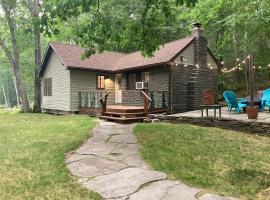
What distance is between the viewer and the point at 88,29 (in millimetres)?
9312

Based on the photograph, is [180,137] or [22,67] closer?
[180,137]

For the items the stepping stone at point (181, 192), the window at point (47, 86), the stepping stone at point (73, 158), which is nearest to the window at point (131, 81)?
the window at point (47, 86)

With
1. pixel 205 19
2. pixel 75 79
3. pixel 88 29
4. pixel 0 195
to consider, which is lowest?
pixel 0 195

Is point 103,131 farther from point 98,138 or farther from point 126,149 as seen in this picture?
point 126,149

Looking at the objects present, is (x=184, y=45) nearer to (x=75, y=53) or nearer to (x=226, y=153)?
(x=75, y=53)

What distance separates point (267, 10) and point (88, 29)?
6.66 metres

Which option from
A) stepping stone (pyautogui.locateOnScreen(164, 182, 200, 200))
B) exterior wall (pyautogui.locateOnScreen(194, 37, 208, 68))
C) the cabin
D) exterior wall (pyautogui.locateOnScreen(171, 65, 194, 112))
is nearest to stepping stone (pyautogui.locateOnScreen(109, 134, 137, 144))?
stepping stone (pyautogui.locateOnScreen(164, 182, 200, 200))

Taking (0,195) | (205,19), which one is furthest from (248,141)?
(205,19)

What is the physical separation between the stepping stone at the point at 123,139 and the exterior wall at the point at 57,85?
965 centimetres

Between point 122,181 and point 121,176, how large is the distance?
0.84ft

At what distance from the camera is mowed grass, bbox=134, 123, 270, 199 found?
4703 mm

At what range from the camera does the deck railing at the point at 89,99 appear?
16.2 meters

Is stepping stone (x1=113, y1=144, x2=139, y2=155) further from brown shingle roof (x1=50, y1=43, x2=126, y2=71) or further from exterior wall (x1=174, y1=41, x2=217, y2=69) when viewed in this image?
brown shingle roof (x1=50, y1=43, x2=126, y2=71)

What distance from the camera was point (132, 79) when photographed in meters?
18.3
